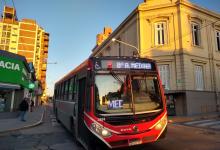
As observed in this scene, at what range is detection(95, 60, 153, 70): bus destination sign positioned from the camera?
607 cm

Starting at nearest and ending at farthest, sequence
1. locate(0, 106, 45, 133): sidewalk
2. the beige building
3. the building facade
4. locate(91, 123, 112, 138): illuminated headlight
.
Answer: locate(91, 123, 112, 138): illuminated headlight → locate(0, 106, 45, 133): sidewalk → the beige building → the building facade

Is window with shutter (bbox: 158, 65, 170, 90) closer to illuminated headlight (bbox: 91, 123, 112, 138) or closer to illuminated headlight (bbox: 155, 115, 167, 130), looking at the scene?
illuminated headlight (bbox: 155, 115, 167, 130)

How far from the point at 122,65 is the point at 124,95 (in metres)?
0.95

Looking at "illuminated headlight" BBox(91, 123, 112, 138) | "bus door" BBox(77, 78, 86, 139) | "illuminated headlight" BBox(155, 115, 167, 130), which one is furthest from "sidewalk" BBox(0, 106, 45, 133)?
"illuminated headlight" BBox(155, 115, 167, 130)

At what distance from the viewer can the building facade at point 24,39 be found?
73.6 metres

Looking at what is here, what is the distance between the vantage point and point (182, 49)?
21.0 m

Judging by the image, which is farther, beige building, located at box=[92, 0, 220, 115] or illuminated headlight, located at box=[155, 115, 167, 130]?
beige building, located at box=[92, 0, 220, 115]

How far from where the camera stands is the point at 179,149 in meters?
6.71

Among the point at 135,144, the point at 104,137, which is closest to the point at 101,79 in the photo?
the point at 104,137

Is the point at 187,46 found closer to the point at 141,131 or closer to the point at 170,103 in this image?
the point at 170,103

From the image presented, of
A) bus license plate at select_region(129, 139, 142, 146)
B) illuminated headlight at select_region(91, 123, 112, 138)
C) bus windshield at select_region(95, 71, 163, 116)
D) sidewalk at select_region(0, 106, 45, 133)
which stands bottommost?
sidewalk at select_region(0, 106, 45, 133)

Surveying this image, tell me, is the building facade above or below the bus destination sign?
above

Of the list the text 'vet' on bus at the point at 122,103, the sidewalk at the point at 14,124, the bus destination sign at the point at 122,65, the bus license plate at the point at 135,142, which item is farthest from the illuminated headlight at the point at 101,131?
the sidewalk at the point at 14,124

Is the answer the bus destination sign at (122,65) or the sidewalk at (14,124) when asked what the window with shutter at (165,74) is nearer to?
the sidewalk at (14,124)
